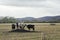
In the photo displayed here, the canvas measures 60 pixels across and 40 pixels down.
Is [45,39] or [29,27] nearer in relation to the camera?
[45,39]

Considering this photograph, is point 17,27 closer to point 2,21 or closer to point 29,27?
point 29,27

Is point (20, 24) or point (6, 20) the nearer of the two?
point (20, 24)

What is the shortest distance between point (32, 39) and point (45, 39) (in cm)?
144

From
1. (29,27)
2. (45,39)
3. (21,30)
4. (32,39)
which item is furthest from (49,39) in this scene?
(29,27)

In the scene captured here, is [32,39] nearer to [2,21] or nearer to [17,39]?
[17,39]

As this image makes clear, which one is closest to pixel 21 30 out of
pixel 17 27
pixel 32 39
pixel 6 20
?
pixel 17 27

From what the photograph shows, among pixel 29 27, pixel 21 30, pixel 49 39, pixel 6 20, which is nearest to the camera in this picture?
pixel 49 39

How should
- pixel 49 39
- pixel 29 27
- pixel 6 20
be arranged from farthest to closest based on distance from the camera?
pixel 6 20
pixel 29 27
pixel 49 39

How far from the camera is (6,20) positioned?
369ft

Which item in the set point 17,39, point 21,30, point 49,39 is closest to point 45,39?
point 49,39

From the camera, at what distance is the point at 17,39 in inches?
A: 809

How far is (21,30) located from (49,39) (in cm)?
1143

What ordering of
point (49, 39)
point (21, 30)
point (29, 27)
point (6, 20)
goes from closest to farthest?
point (49, 39), point (21, 30), point (29, 27), point (6, 20)

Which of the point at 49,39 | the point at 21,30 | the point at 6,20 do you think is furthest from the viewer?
the point at 6,20
